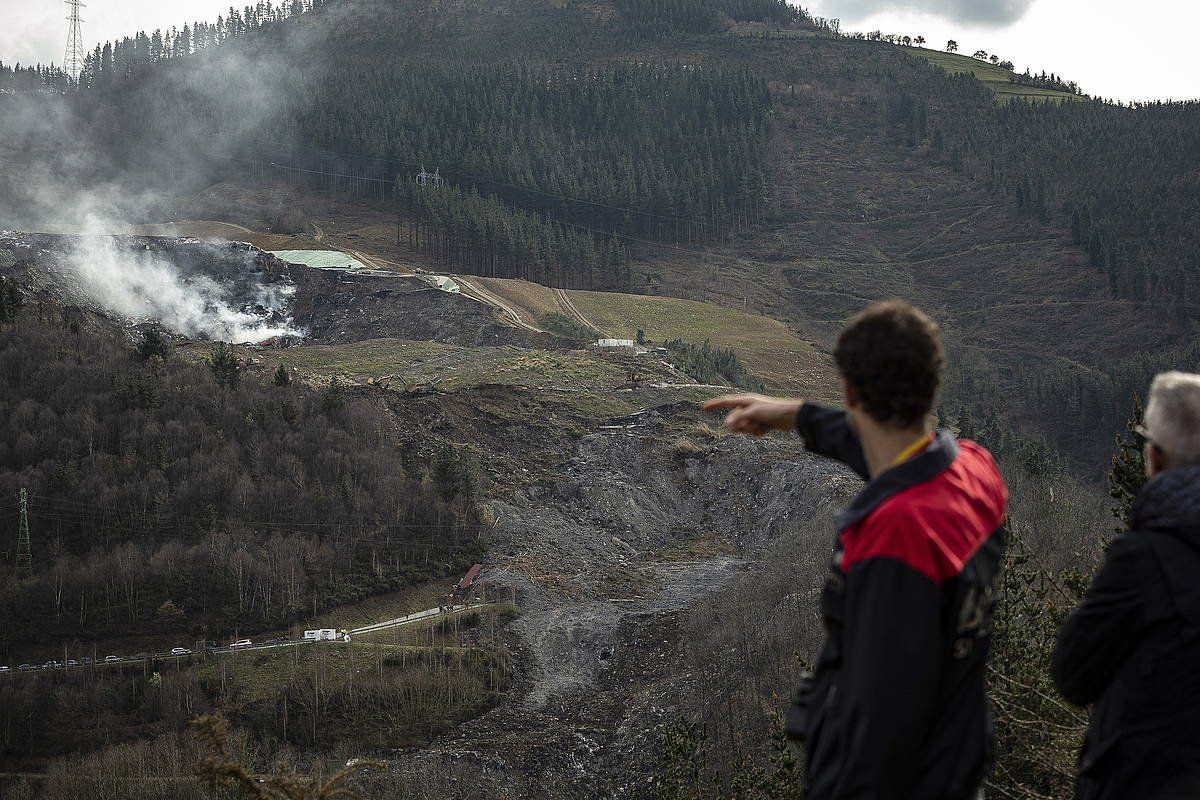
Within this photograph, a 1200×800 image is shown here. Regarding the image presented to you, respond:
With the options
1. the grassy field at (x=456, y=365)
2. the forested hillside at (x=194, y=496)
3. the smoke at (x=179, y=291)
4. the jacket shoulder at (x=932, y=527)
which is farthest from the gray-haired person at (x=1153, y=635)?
the smoke at (x=179, y=291)

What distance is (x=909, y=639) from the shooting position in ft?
11.3

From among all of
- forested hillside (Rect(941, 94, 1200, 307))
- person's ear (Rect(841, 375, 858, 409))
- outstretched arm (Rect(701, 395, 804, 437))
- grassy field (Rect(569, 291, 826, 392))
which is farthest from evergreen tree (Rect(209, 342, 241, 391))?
forested hillside (Rect(941, 94, 1200, 307))

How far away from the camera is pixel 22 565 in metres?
45.3

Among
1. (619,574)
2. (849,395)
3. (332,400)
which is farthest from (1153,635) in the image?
(332,400)

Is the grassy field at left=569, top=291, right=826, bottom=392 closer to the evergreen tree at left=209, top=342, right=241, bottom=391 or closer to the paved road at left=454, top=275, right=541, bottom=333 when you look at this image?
the paved road at left=454, top=275, right=541, bottom=333

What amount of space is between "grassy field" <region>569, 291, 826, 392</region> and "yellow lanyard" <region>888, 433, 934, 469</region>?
78030mm

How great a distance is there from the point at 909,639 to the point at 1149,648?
1.17 meters

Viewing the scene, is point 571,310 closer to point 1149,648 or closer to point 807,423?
point 807,423

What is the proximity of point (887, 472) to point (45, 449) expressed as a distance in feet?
175

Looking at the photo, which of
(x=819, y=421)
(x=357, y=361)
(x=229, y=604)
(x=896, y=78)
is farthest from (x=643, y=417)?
(x=896, y=78)

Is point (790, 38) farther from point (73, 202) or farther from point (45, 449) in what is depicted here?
point (45, 449)

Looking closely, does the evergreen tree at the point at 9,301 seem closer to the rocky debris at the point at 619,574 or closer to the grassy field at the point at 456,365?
the grassy field at the point at 456,365

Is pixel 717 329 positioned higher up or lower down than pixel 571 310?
lower down

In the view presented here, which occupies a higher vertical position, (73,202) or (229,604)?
(73,202)
